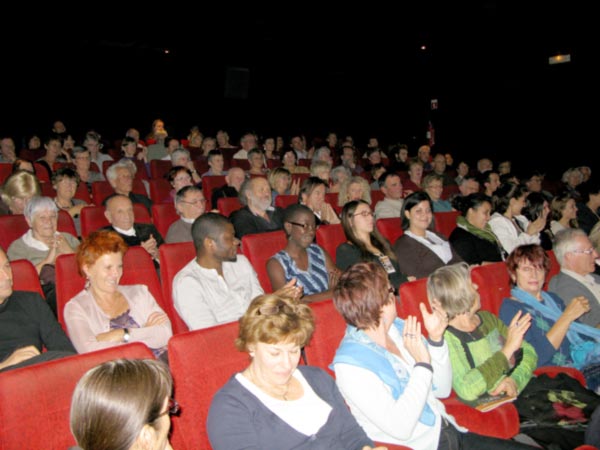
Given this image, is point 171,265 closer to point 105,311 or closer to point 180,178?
point 105,311

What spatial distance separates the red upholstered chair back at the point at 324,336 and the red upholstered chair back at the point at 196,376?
0.35m

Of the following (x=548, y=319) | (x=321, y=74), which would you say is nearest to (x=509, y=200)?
(x=548, y=319)

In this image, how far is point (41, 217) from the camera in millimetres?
3068

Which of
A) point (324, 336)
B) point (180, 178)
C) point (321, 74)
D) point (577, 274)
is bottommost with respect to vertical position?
point (324, 336)

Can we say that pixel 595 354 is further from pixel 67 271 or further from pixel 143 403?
pixel 67 271

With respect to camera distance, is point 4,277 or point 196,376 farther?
point 4,277

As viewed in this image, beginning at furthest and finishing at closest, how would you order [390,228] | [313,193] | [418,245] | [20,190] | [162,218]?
[313,193]
[162,218]
[390,228]
[20,190]
[418,245]

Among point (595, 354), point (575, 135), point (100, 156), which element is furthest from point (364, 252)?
point (575, 135)

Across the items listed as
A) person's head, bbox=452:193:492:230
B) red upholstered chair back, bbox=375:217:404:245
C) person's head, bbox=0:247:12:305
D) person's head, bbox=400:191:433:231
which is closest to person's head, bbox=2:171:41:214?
person's head, bbox=0:247:12:305

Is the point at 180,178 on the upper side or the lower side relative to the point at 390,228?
upper

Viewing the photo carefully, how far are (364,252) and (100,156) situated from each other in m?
4.68

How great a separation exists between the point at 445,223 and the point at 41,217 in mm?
3204

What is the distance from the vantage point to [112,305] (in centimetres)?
241

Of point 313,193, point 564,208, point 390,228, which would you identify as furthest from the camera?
point 564,208
